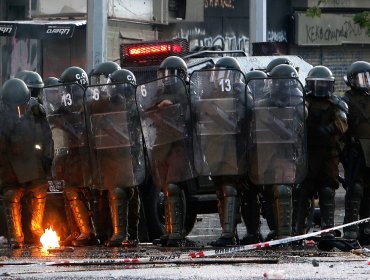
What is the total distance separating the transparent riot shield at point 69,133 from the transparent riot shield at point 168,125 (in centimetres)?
72

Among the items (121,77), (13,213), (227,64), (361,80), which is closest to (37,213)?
(13,213)

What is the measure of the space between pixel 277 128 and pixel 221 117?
569 millimetres

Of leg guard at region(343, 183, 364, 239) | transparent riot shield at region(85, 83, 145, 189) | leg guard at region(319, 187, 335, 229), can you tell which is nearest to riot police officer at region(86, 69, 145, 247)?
transparent riot shield at region(85, 83, 145, 189)

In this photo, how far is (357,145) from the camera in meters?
15.4

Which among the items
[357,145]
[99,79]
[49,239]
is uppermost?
[99,79]

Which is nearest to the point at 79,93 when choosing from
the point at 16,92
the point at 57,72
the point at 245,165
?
the point at 16,92

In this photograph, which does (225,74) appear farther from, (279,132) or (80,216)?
(80,216)

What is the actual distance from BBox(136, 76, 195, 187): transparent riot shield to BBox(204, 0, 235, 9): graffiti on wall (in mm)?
19298

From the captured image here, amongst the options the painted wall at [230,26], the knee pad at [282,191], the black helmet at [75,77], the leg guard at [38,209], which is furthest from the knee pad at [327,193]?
the painted wall at [230,26]

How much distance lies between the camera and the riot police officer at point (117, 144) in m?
15.2

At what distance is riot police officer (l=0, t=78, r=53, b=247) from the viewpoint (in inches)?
604

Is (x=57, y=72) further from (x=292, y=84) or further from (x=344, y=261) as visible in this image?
(x=344, y=261)

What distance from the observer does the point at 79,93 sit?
1545cm

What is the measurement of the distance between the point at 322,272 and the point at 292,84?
391 cm
